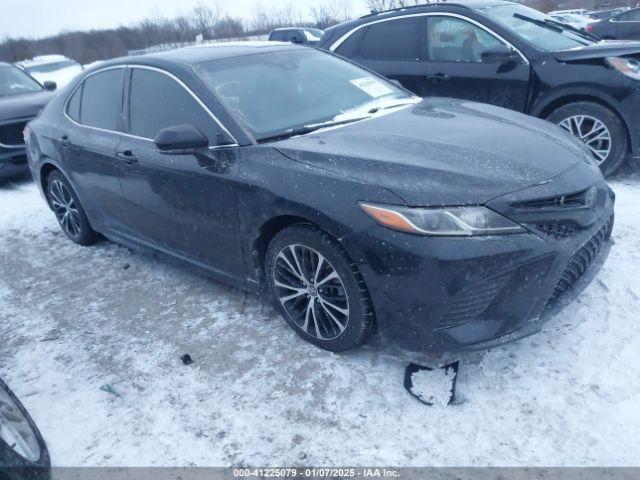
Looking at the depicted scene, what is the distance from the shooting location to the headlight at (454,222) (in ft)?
7.84

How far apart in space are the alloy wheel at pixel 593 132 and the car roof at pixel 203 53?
8.44 ft

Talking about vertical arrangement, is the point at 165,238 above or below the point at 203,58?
below

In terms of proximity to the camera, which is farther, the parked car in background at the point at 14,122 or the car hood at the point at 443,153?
the parked car in background at the point at 14,122

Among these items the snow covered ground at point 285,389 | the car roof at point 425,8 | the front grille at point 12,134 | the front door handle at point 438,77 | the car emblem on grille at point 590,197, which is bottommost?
the snow covered ground at point 285,389

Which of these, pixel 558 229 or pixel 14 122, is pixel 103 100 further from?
pixel 14 122

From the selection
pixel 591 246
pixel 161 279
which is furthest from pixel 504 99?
pixel 161 279

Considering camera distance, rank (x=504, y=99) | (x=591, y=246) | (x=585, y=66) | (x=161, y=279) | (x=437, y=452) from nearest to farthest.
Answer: (x=437, y=452), (x=591, y=246), (x=161, y=279), (x=585, y=66), (x=504, y=99)

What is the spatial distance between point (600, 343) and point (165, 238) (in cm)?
274

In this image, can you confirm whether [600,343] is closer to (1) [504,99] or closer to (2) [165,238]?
(2) [165,238]

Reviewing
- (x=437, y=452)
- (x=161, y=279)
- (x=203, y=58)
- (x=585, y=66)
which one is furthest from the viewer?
(x=585, y=66)

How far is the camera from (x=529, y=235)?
7.93 feet

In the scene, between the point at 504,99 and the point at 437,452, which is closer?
the point at 437,452

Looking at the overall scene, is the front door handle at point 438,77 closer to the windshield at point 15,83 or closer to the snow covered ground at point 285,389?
the snow covered ground at point 285,389

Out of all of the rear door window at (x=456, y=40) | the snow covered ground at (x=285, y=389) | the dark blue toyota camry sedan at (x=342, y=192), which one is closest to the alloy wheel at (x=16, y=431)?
the snow covered ground at (x=285, y=389)
